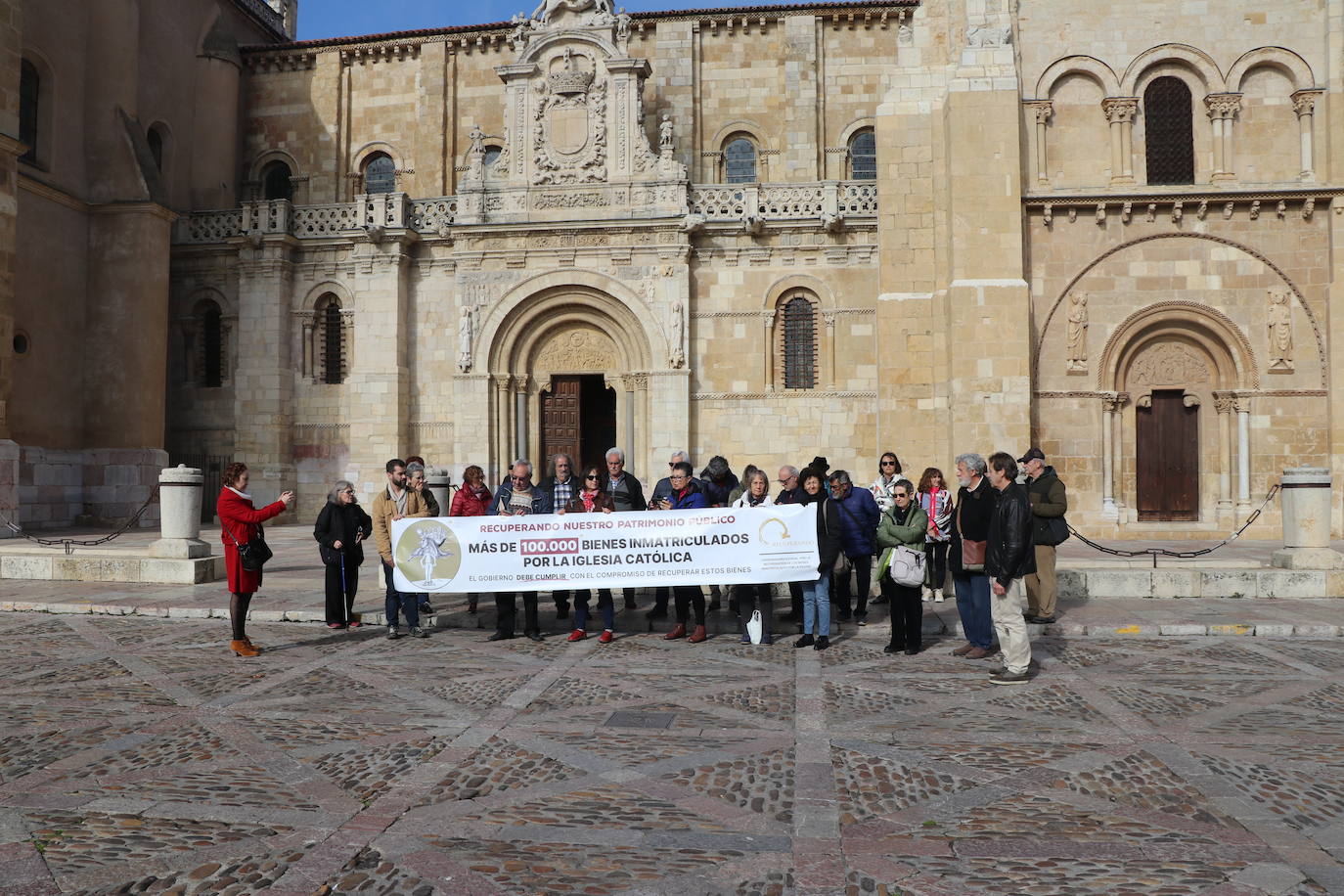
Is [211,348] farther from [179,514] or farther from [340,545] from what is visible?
[340,545]

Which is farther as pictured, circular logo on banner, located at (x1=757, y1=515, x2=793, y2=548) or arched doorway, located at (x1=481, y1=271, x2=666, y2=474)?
arched doorway, located at (x1=481, y1=271, x2=666, y2=474)

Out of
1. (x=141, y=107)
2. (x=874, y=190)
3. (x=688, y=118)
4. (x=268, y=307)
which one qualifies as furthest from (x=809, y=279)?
(x=141, y=107)

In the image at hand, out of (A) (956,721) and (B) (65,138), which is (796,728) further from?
(B) (65,138)

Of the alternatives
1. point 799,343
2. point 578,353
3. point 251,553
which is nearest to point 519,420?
point 578,353

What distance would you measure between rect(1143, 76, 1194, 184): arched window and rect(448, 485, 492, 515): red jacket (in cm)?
1635

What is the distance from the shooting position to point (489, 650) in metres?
9.15

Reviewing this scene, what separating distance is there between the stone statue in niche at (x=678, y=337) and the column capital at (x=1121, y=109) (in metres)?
10.1

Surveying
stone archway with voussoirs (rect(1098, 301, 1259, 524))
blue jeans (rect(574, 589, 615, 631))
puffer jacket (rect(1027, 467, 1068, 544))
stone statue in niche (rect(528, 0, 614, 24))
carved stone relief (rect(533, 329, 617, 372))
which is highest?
stone statue in niche (rect(528, 0, 614, 24))

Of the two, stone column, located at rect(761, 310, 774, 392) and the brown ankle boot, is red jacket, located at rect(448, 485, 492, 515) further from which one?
stone column, located at rect(761, 310, 774, 392)

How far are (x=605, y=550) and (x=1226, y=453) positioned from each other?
50.6 feet

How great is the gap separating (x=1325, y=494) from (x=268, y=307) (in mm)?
22919

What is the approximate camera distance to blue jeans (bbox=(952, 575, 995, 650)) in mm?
8602

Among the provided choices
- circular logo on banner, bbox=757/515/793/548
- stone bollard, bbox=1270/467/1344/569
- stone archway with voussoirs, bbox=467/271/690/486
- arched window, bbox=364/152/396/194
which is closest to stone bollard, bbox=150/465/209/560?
circular logo on banner, bbox=757/515/793/548

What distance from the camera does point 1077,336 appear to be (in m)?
18.9
